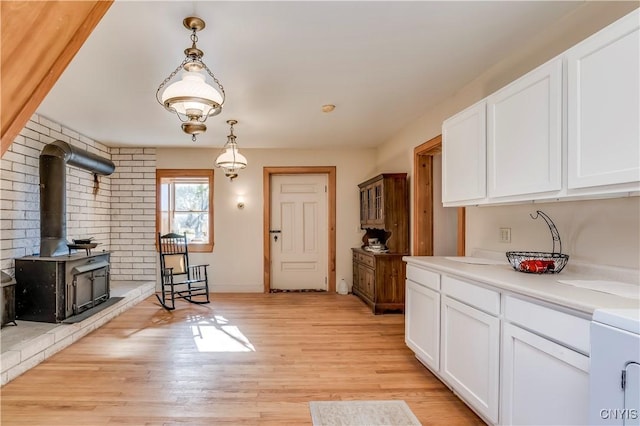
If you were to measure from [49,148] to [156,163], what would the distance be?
207cm

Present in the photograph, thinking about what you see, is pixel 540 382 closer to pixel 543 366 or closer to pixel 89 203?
pixel 543 366

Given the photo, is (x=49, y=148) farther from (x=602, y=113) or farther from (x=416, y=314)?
(x=602, y=113)

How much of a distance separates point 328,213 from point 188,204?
2432 mm

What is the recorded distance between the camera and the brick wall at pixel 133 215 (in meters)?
5.95

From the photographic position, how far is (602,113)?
150cm

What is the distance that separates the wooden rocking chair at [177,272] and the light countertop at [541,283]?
3694 mm

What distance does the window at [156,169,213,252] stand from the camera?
6031mm

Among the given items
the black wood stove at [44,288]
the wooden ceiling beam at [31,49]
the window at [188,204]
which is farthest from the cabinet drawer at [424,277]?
the window at [188,204]

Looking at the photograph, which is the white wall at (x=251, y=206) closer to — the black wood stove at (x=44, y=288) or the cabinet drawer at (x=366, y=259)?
A: the cabinet drawer at (x=366, y=259)

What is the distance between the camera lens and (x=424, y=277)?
109 inches

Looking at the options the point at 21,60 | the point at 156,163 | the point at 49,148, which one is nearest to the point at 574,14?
the point at 21,60

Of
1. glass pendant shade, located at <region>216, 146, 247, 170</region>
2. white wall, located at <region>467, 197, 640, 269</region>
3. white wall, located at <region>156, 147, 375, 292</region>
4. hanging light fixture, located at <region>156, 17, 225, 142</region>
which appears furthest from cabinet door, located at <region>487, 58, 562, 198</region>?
white wall, located at <region>156, 147, 375, 292</region>

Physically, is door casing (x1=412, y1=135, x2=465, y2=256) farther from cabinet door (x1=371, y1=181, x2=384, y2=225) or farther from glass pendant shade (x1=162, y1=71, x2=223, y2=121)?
glass pendant shade (x1=162, y1=71, x2=223, y2=121)

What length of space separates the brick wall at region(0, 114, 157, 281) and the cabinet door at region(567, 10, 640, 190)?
15.6 feet
